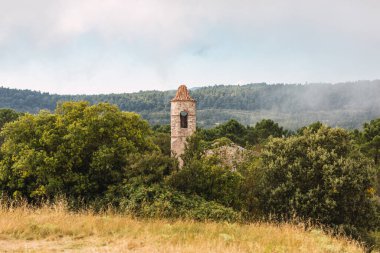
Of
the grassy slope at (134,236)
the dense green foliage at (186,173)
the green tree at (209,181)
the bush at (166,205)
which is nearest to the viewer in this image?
the grassy slope at (134,236)

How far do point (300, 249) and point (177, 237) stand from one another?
3018 millimetres

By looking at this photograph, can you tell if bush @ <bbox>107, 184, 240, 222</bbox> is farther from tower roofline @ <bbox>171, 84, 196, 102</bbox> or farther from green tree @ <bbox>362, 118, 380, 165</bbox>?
green tree @ <bbox>362, 118, 380, 165</bbox>

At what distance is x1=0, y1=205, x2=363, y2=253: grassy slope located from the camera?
8.70 metres

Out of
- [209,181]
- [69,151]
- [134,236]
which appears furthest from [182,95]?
[134,236]

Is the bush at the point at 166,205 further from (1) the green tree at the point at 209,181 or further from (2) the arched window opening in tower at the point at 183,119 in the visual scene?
(2) the arched window opening in tower at the point at 183,119

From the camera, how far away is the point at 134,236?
32.3ft

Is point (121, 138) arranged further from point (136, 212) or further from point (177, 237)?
point (177, 237)

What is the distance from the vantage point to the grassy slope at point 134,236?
8.70m

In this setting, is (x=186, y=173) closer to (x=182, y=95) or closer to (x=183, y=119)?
(x=183, y=119)

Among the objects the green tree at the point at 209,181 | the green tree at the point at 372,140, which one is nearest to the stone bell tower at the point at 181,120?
the green tree at the point at 209,181

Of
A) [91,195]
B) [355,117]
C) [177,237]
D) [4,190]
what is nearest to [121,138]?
[91,195]

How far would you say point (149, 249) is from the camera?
845 cm

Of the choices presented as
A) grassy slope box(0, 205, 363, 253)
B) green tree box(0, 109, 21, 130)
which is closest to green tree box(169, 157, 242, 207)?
grassy slope box(0, 205, 363, 253)

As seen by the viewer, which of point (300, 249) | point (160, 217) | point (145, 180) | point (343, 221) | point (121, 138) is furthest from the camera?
point (121, 138)
